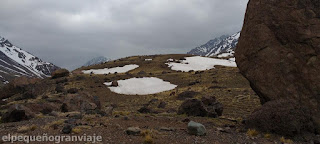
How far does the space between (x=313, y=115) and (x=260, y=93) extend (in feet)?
11.8

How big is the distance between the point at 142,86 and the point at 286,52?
38.5m

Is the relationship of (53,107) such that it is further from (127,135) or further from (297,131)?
(297,131)

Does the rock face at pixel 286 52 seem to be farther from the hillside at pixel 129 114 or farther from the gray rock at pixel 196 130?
the gray rock at pixel 196 130

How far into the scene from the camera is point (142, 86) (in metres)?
51.9

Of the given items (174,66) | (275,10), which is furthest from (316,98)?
(174,66)

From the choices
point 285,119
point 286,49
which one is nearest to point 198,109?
point 285,119

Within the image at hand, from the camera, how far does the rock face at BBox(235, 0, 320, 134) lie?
50.4 ft

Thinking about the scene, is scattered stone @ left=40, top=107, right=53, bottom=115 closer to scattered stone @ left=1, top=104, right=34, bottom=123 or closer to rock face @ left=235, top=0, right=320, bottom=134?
scattered stone @ left=1, top=104, right=34, bottom=123

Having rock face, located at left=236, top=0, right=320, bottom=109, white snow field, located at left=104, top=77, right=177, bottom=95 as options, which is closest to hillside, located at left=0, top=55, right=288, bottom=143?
white snow field, located at left=104, top=77, right=177, bottom=95

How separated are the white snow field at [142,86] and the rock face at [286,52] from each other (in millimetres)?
32426

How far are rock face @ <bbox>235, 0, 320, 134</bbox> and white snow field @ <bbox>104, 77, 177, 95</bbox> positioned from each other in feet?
106

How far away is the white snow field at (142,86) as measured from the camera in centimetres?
4759

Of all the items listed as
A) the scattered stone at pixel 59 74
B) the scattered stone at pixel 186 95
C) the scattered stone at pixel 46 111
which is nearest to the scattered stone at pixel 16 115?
the scattered stone at pixel 46 111

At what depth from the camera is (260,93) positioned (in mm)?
17266
